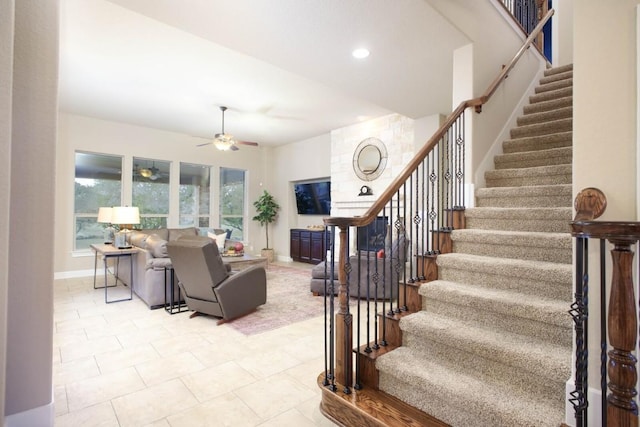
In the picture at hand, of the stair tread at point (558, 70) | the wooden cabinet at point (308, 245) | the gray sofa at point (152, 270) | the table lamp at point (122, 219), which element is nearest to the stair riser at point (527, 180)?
the stair tread at point (558, 70)

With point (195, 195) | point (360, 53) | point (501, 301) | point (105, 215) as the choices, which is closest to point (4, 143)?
point (501, 301)

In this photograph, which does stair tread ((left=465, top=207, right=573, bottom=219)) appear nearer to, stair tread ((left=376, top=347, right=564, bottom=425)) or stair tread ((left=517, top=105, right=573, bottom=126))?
stair tread ((left=376, top=347, right=564, bottom=425))

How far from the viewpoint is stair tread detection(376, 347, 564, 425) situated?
1.55 m

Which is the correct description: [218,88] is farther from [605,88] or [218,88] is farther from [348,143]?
[605,88]

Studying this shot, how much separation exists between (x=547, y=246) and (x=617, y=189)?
3.21ft

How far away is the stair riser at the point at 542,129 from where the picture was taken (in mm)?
3674

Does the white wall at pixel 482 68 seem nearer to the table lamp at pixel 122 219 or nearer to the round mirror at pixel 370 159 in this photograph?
the round mirror at pixel 370 159

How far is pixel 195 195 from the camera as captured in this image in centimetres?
822

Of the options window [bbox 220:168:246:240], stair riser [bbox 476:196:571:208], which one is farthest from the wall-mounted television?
stair riser [bbox 476:196:571:208]

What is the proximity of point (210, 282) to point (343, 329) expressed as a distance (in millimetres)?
2011

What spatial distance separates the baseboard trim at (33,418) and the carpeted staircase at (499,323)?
180 cm

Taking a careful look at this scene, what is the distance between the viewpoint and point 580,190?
5.13 ft

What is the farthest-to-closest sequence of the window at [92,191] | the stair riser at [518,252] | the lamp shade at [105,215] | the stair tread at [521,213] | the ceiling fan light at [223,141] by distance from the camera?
the window at [92,191], the ceiling fan light at [223,141], the lamp shade at [105,215], the stair tread at [521,213], the stair riser at [518,252]

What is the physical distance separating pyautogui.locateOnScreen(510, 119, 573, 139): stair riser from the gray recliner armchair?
3627 millimetres
